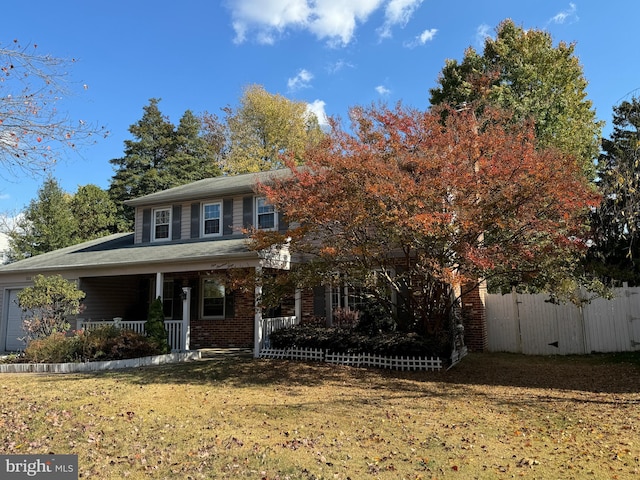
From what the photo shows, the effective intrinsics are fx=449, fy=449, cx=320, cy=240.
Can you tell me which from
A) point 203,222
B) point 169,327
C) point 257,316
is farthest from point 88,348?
point 203,222

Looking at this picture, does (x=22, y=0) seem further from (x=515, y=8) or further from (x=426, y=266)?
(x=515, y=8)

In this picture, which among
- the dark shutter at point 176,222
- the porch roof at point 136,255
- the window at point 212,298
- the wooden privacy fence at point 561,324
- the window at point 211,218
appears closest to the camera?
the wooden privacy fence at point 561,324

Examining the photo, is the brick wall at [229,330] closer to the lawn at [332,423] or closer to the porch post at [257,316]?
the porch post at [257,316]

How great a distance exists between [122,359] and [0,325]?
26.5 feet

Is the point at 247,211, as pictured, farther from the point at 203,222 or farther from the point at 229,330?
the point at 229,330

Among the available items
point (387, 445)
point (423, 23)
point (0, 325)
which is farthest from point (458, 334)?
point (0, 325)

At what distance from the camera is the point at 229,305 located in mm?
15938

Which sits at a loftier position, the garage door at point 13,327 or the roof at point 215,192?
the roof at point 215,192

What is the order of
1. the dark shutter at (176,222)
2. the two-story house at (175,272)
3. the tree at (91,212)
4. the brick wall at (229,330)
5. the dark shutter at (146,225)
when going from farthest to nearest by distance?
the tree at (91,212), the dark shutter at (146,225), the dark shutter at (176,222), the brick wall at (229,330), the two-story house at (175,272)

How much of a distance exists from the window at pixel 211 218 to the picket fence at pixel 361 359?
5.74 m

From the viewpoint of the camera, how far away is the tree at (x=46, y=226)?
2864cm

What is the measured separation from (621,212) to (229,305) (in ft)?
39.3

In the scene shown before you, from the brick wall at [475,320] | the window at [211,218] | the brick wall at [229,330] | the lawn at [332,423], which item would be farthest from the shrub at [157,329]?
the brick wall at [475,320]

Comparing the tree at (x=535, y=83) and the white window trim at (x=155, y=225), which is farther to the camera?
the tree at (x=535, y=83)
